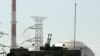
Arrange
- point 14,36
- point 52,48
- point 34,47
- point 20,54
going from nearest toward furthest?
point 20,54
point 52,48
point 34,47
point 14,36

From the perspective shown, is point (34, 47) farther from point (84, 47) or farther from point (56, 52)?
point (56, 52)

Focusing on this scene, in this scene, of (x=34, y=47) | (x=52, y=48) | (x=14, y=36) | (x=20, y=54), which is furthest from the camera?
(x=14, y=36)

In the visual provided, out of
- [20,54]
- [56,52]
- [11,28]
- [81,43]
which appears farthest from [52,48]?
[11,28]

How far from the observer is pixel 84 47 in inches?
4532

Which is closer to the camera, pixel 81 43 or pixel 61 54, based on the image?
pixel 61 54

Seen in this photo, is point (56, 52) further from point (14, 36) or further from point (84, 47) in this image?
point (14, 36)

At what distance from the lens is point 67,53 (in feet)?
227

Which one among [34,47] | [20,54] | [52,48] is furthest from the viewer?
[34,47]

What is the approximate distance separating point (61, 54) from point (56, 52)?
1057 mm

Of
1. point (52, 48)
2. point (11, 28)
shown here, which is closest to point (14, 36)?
point (11, 28)

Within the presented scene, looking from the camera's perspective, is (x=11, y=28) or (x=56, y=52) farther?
(x=11, y=28)

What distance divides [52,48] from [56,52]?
12.1 ft

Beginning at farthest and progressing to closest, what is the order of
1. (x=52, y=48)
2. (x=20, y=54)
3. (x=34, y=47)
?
(x=34, y=47)
(x=52, y=48)
(x=20, y=54)

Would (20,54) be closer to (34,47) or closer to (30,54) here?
(30,54)
